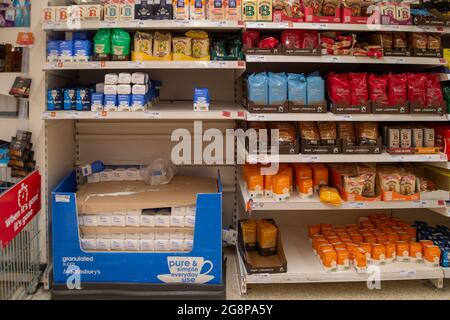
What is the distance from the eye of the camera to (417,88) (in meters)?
2.80

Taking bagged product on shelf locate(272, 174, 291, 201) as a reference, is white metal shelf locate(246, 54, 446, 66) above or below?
above

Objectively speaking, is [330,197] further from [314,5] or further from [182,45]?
[182,45]

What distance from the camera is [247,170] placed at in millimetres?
2939

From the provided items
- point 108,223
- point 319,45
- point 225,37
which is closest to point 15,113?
point 108,223

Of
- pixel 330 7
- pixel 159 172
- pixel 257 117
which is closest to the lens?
pixel 257 117

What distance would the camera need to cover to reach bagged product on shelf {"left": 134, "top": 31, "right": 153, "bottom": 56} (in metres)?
2.74

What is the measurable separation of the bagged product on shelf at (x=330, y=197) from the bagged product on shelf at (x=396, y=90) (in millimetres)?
699

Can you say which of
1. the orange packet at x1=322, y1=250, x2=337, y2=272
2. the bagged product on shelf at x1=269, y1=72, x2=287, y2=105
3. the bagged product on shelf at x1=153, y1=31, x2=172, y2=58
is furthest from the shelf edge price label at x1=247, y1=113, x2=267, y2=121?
the orange packet at x1=322, y1=250, x2=337, y2=272

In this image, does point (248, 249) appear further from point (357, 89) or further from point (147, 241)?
point (357, 89)

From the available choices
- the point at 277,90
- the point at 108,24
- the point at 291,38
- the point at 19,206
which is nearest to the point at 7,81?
the point at 108,24

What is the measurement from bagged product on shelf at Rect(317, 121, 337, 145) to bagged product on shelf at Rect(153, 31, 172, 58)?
3.75 ft

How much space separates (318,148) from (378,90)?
56cm

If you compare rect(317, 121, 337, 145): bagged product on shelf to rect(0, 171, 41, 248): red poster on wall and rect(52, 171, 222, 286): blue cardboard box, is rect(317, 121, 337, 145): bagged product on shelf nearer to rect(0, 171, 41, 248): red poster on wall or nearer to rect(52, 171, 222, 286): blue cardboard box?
rect(52, 171, 222, 286): blue cardboard box

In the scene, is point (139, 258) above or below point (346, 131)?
below
